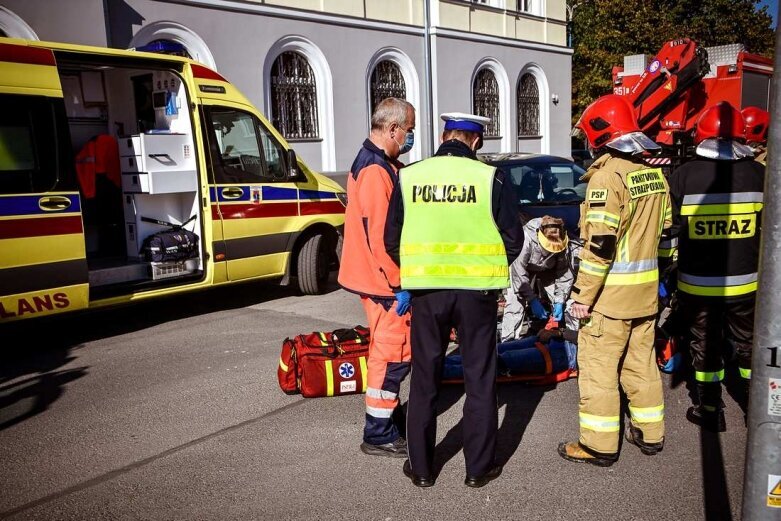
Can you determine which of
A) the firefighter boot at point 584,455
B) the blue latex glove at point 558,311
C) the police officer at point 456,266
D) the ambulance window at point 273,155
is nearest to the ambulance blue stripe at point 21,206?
the ambulance window at point 273,155

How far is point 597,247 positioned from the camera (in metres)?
3.68

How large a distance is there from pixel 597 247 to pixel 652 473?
1.25 m

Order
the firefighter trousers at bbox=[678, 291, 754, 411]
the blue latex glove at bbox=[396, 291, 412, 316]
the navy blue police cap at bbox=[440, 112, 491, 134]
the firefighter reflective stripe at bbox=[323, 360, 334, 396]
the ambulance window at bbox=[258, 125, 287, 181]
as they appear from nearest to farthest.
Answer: the navy blue police cap at bbox=[440, 112, 491, 134] → the blue latex glove at bbox=[396, 291, 412, 316] → the firefighter trousers at bbox=[678, 291, 754, 411] → the firefighter reflective stripe at bbox=[323, 360, 334, 396] → the ambulance window at bbox=[258, 125, 287, 181]

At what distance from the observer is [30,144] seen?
6.14m

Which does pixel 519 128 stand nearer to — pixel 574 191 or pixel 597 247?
pixel 574 191

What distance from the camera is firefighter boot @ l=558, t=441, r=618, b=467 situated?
12.8 feet

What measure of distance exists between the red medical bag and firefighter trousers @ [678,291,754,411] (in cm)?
217

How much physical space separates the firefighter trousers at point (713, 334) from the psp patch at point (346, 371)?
2.25 m

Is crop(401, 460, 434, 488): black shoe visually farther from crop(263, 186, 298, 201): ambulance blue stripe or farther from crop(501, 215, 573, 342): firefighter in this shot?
crop(263, 186, 298, 201): ambulance blue stripe

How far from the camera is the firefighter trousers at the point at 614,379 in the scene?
3.83m

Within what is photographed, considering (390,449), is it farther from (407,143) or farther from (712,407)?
(712,407)

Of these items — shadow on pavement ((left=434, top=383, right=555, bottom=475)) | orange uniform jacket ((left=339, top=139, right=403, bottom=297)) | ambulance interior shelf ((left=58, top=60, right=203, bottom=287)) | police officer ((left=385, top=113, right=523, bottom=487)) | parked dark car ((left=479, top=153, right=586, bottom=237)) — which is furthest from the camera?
parked dark car ((left=479, top=153, right=586, bottom=237))

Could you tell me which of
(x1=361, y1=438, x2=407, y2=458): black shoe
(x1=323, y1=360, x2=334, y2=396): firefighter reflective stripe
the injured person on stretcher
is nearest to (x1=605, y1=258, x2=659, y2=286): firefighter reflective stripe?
(x1=361, y1=438, x2=407, y2=458): black shoe

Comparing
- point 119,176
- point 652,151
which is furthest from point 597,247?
point 119,176
